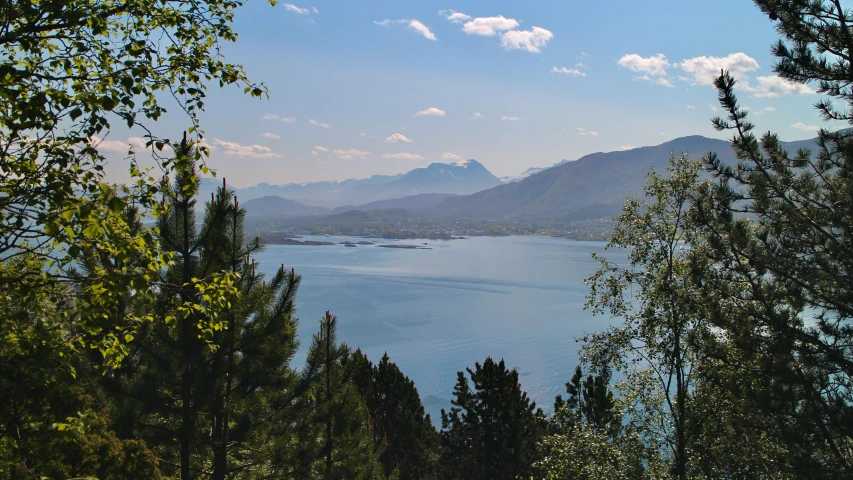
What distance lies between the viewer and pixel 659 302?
26.9ft

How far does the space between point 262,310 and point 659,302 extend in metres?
5.88

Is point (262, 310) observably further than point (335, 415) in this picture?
No

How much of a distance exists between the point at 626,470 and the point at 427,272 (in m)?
73.0

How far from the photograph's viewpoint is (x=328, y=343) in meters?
9.03

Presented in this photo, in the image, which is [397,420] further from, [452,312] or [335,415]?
[452,312]

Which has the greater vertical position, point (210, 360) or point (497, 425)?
point (210, 360)

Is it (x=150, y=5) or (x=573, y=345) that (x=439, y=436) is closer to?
(x=150, y=5)

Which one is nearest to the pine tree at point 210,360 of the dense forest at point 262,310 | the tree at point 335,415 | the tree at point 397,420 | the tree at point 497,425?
the dense forest at point 262,310

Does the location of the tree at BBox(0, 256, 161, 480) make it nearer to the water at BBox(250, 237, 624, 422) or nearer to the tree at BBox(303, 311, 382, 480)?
the tree at BBox(303, 311, 382, 480)

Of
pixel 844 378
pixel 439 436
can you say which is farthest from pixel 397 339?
pixel 844 378

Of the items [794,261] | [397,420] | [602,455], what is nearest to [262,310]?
[602,455]

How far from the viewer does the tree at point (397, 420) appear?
58.3 ft

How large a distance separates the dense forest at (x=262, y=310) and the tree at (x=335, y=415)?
5 cm

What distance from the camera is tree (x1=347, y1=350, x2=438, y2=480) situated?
17.8m
